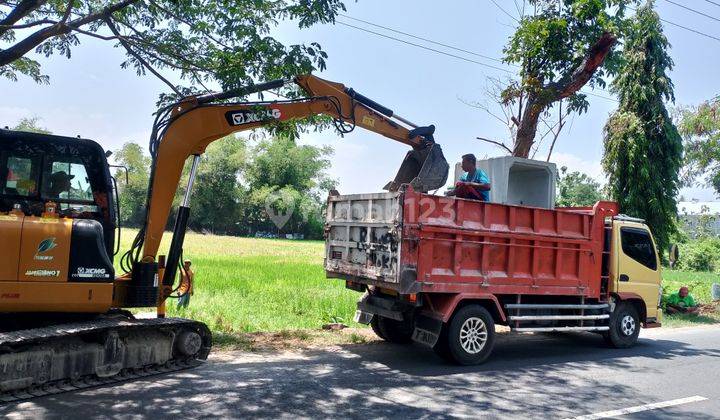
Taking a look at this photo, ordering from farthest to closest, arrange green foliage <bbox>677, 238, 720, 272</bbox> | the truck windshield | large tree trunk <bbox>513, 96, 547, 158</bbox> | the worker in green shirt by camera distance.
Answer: green foliage <bbox>677, 238, 720, 272</bbox> → the worker in green shirt → large tree trunk <bbox>513, 96, 547, 158</bbox> → the truck windshield

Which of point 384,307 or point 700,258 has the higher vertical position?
point 700,258

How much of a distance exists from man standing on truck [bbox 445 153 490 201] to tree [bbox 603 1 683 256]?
10.1m

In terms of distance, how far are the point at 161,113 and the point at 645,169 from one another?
A: 47.9 ft

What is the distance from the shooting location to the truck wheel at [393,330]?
965 cm

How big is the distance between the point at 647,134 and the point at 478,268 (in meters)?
11.9

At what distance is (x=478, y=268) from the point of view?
8.51 meters

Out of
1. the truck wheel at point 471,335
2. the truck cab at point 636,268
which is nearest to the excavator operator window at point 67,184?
the truck wheel at point 471,335

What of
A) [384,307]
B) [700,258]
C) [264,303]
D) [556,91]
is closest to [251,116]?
[384,307]

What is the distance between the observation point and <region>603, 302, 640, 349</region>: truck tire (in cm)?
1023

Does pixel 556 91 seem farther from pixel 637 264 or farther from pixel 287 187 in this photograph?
pixel 287 187

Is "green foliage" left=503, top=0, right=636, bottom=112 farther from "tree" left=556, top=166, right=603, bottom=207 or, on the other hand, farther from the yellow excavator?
"tree" left=556, top=166, right=603, bottom=207

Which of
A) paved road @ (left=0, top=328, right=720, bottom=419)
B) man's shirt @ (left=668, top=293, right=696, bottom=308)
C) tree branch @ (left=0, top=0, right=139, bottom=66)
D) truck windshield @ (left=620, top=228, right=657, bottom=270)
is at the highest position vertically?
tree branch @ (left=0, top=0, right=139, bottom=66)

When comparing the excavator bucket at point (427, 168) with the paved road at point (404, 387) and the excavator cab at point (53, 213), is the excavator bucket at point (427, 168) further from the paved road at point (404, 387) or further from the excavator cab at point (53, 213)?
the excavator cab at point (53, 213)

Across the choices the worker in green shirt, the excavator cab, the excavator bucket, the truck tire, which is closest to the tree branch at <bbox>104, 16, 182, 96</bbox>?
the excavator cab
